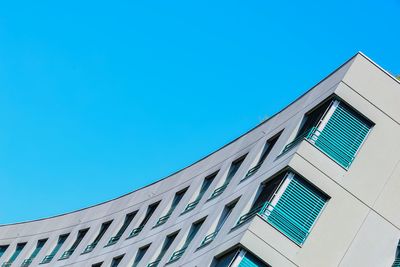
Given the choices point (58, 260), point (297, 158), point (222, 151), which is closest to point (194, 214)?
point (222, 151)

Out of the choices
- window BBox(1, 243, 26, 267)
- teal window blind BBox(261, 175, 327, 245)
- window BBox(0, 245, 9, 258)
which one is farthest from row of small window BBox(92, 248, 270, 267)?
window BBox(0, 245, 9, 258)

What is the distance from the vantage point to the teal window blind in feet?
90.1

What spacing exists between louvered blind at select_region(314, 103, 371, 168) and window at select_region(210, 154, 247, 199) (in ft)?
20.9

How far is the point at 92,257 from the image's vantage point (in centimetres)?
4128

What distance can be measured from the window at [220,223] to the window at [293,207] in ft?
10.4

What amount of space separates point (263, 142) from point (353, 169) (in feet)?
18.2

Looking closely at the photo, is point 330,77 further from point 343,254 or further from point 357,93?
point 343,254

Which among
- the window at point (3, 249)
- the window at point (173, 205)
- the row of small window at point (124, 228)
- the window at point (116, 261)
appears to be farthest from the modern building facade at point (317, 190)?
the window at point (3, 249)

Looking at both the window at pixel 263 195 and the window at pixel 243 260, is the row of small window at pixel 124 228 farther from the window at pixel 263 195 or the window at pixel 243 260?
the window at pixel 243 260

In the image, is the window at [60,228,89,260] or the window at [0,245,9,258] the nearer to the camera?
the window at [60,228,89,260]

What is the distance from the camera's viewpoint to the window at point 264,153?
31953 mm

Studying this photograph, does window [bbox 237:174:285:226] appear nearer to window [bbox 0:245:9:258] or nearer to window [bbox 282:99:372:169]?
window [bbox 282:99:372:169]

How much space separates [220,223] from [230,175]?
149 inches

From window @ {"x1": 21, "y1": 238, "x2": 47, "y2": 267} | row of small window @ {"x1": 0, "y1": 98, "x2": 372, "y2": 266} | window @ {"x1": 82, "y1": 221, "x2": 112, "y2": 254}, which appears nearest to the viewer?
row of small window @ {"x1": 0, "y1": 98, "x2": 372, "y2": 266}
